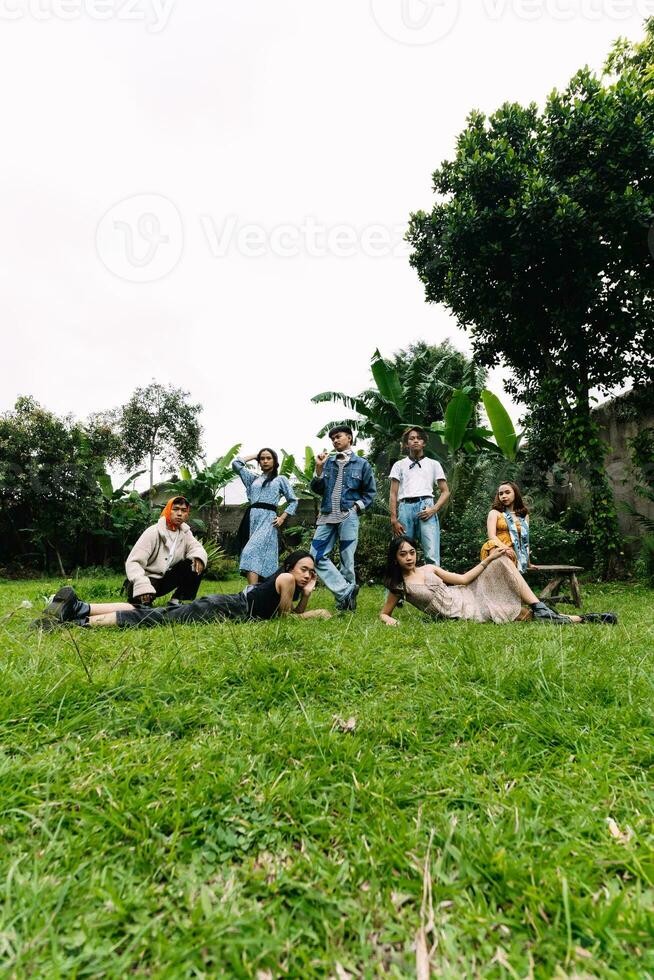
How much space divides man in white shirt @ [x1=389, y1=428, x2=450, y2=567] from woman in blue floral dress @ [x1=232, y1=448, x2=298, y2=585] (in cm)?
117

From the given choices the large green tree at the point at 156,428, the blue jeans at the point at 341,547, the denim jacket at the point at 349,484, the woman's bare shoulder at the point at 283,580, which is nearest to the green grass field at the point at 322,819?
the woman's bare shoulder at the point at 283,580

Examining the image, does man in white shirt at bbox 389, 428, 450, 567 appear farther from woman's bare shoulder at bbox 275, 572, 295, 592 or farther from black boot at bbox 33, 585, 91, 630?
black boot at bbox 33, 585, 91, 630

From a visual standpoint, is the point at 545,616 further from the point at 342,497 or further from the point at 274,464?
the point at 274,464

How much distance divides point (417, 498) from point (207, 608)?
107 inches

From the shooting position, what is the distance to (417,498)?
18.4 ft

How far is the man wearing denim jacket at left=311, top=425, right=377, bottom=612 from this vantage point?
17.9 ft

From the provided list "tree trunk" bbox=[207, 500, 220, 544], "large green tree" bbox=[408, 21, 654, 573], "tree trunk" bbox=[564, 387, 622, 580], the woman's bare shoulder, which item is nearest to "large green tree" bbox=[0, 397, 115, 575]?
"tree trunk" bbox=[207, 500, 220, 544]

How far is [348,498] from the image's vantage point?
5.51m

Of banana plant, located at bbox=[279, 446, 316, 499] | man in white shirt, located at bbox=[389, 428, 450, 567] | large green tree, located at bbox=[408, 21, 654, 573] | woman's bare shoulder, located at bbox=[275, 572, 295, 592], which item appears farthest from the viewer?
banana plant, located at bbox=[279, 446, 316, 499]

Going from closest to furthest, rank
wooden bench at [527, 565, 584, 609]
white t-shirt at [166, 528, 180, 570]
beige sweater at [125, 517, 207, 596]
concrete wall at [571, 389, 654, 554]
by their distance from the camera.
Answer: beige sweater at [125, 517, 207, 596] < white t-shirt at [166, 528, 180, 570] < wooden bench at [527, 565, 584, 609] < concrete wall at [571, 389, 654, 554]

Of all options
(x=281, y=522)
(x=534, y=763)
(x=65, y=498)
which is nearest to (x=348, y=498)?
(x=281, y=522)

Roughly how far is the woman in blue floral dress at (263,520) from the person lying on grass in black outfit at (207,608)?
3.98ft

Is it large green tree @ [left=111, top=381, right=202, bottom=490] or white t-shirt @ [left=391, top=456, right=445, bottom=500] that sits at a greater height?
large green tree @ [left=111, top=381, right=202, bottom=490]

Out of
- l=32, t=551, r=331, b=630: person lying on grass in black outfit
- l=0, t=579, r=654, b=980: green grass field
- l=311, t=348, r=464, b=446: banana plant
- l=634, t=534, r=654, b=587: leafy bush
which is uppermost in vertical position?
l=311, t=348, r=464, b=446: banana plant
